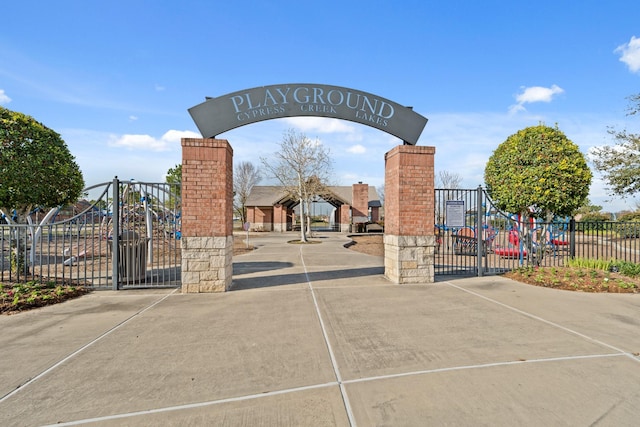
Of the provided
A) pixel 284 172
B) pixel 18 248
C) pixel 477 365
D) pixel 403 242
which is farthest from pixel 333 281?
pixel 284 172

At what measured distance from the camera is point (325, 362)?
3.57 metres

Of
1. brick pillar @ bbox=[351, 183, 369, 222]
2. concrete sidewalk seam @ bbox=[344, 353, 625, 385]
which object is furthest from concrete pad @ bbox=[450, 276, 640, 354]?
brick pillar @ bbox=[351, 183, 369, 222]

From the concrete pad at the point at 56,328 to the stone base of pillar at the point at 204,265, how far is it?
2.17 ft

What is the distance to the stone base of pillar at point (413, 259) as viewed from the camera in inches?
308

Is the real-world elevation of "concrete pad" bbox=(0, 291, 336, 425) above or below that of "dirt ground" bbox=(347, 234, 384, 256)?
above

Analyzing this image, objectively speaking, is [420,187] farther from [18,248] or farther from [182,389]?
[18,248]

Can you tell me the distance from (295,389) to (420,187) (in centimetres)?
608

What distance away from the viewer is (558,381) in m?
3.14

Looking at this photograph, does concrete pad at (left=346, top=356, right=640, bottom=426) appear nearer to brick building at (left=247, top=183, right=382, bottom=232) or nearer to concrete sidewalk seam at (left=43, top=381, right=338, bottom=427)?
concrete sidewalk seam at (left=43, top=381, right=338, bottom=427)

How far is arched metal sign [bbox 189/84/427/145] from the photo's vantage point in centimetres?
746

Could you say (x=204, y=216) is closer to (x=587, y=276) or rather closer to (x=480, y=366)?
(x=480, y=366)

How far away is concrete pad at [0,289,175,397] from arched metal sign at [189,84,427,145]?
4.06 meters

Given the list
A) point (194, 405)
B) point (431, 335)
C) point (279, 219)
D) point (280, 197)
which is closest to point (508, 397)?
point (431, 335)

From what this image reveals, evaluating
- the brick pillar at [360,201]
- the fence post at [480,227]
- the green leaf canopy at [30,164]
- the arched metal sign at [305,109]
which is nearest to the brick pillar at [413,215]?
the arched metal sign at [305,109]
